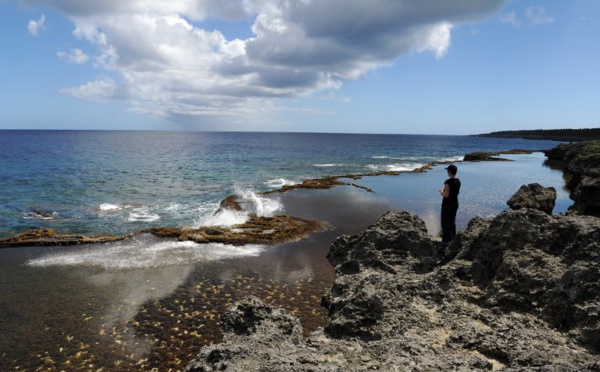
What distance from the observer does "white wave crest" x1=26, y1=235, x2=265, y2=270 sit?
17078 millimetres

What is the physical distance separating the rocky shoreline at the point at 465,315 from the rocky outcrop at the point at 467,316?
20mm

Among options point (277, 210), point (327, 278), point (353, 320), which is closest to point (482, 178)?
point (277, 210)

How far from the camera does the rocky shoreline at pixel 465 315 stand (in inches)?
229

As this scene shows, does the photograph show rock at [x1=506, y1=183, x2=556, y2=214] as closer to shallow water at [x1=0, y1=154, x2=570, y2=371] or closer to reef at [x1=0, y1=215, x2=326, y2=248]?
shallow water at [x1=0, y1=154, x2=570, y2=371]

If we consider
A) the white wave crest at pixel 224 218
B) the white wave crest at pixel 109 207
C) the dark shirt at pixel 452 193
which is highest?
the dark shirt at pixel 452 193

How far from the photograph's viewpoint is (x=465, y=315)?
24.5ft

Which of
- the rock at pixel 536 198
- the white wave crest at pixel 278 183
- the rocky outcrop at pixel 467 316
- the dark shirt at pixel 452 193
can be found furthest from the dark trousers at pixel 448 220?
the white wave crest at pixel 278 183

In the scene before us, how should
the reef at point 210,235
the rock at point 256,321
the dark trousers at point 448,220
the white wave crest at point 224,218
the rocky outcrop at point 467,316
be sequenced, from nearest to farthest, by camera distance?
the rocky outcrop at point 467,316
the rock at point 256,321
the dark trousers at point 448,220
the reef at point 210,235
the white wave crest at point 224,218

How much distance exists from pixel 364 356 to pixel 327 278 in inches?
Answer: 356

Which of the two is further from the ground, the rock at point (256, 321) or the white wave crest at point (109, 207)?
the rock at point (256, 321)

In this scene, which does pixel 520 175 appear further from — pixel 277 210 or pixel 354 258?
pixel 354 258

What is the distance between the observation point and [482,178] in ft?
157

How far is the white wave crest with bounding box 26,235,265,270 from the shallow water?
5 centimetres

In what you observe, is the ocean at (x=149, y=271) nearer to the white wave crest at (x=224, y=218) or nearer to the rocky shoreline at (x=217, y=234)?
the white wave crest at (x=224, y=218)
